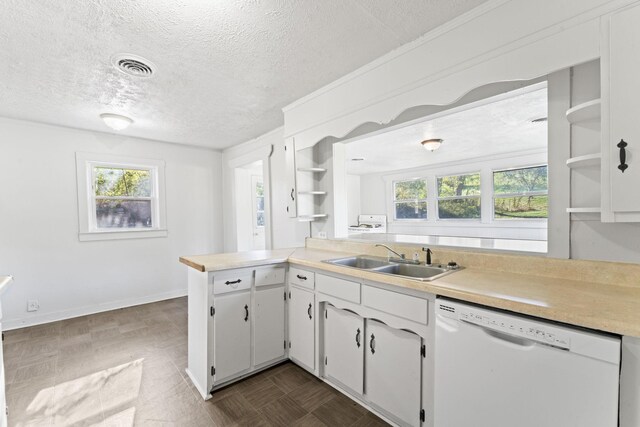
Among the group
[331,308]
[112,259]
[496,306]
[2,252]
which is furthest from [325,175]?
[2,252]

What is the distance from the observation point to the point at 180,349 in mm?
2750

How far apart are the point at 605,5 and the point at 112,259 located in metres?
5.12

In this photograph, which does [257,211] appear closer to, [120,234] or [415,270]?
[120,234]

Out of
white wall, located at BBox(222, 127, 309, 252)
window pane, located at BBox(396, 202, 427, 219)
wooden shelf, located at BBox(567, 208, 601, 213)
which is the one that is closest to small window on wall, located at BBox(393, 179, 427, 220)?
window pane, located at BBox(396, 202, 427, 219)

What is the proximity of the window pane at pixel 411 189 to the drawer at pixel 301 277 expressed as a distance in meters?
4.86

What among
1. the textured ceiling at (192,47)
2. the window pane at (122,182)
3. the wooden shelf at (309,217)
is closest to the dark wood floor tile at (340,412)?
the wooden shelf at (309,217)

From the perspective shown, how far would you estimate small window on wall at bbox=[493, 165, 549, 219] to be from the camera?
492cm

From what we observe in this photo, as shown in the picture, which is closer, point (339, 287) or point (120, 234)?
point (339, 287)

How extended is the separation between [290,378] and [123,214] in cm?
341

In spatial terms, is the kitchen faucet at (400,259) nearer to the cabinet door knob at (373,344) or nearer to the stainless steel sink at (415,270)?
the stainless steel sink at (415,270)

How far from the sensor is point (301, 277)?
2.30 meters

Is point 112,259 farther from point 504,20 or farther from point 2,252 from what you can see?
point 504,20

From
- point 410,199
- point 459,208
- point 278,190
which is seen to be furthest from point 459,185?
point 278,190

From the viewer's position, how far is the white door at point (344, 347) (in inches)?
Answer: 74.0
